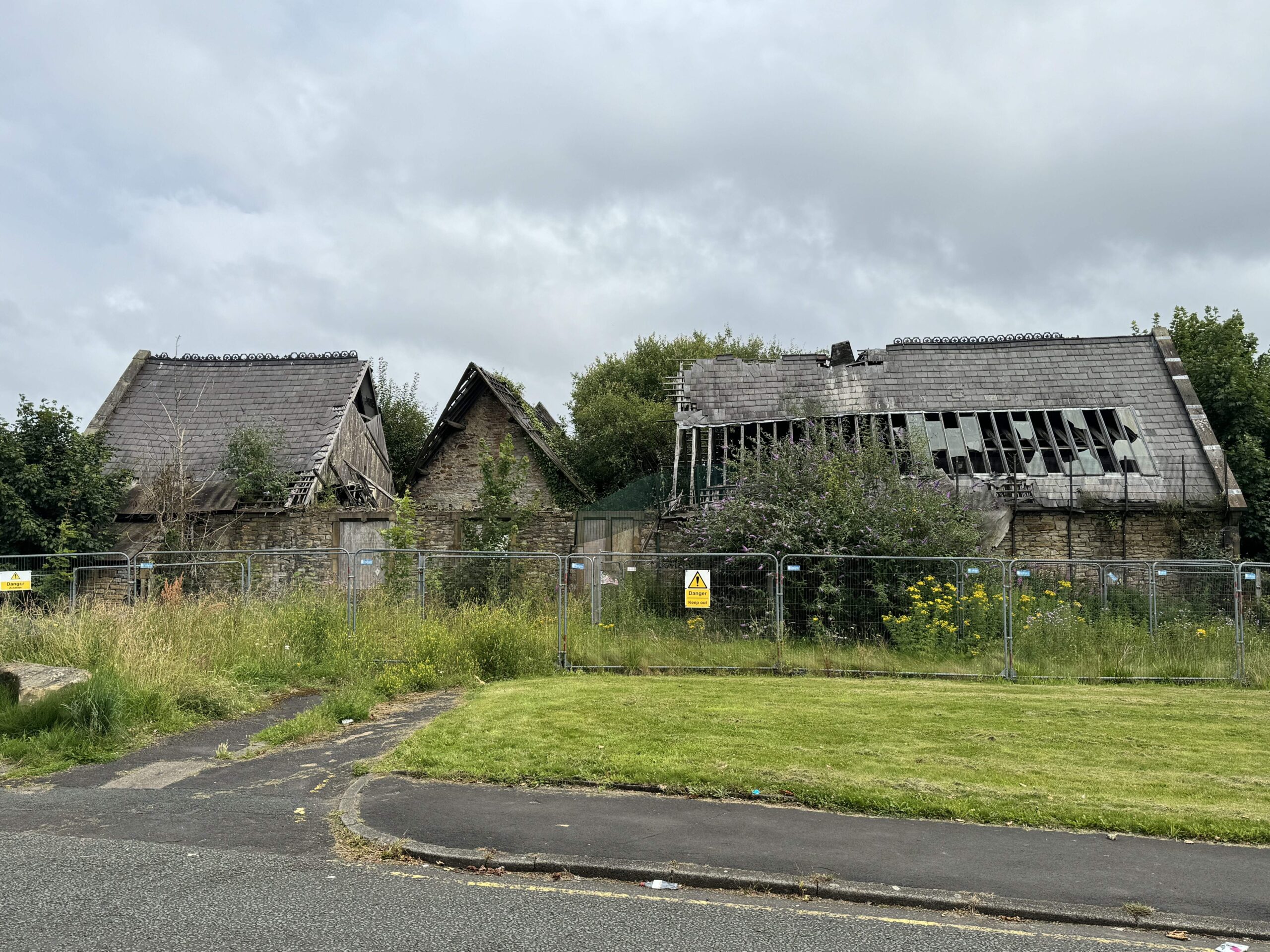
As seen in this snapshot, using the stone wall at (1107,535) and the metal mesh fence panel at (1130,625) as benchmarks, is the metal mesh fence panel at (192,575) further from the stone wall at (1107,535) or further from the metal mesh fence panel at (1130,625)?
the stone wall at (1107,535)

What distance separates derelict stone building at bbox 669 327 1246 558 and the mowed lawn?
828cm

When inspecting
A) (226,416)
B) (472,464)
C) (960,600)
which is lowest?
(960,600)

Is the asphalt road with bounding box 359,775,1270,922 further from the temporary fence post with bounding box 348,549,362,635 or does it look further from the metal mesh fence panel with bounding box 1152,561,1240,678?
the metal mesh fence panel with bounding box 1152,561,1240,678

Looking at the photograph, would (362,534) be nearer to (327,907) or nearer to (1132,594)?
(1132,594)

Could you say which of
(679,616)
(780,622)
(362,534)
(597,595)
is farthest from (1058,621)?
(362,534)

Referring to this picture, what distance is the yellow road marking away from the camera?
16.3 ft

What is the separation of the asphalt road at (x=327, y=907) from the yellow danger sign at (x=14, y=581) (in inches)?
354

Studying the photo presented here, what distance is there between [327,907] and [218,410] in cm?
2424

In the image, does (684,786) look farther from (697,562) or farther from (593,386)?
(593,386)

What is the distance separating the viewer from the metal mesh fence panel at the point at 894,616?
46.6 feet

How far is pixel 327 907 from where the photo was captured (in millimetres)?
5230

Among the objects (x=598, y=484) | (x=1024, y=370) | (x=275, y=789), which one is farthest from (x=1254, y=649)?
(x=598, y=484)

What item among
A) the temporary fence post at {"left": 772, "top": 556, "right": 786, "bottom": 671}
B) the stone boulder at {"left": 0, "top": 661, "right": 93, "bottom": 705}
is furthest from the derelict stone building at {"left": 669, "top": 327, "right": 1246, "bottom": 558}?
the stone boulder at {"left": 0, "top": 661, "right": 93, "bottom": 705}

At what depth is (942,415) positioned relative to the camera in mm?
23641
